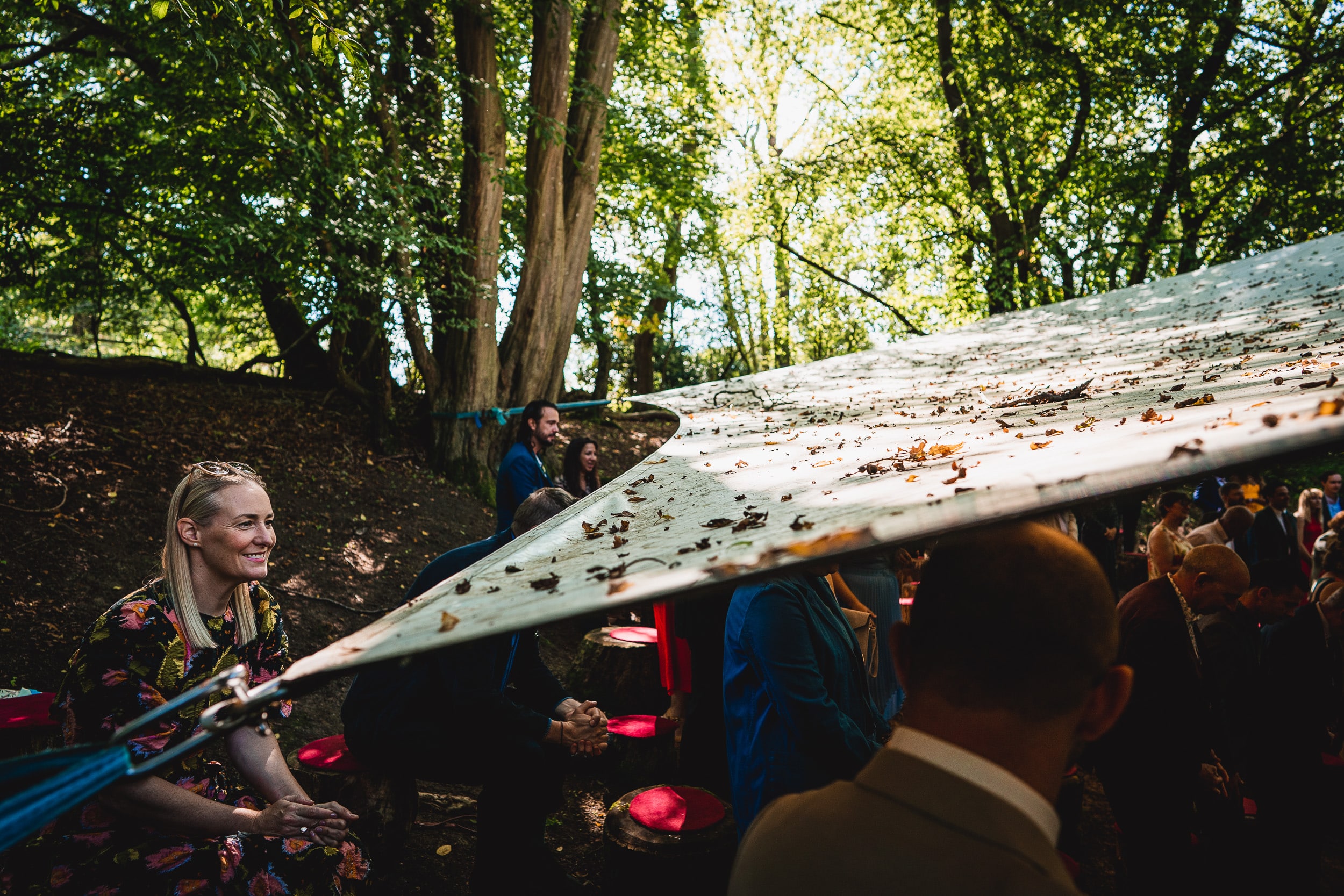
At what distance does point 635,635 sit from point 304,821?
3833mm

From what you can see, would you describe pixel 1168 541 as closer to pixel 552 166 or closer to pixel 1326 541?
pixel 1326 541

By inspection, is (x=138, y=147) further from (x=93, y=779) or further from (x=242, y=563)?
(x=93, y=779)

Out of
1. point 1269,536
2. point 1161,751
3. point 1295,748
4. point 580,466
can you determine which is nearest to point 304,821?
point 1161,751

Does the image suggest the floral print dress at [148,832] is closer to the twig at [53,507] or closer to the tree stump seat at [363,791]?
the tree stump seat at [363,791]

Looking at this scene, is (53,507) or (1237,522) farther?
(1237,522)

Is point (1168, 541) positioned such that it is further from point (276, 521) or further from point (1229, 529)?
point (276, 521)

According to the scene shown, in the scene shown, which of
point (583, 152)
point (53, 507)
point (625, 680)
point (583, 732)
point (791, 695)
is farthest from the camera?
point (583, 152)

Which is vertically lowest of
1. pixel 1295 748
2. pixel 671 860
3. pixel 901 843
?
pixel 1295 748

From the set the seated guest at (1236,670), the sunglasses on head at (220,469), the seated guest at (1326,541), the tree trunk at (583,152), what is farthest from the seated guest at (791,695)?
the tree trunk at (583,152)

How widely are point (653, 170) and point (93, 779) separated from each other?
46.0 feet

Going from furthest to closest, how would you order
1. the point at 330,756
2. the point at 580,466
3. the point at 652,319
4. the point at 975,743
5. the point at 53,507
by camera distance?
the point at 652,319, the point at 580,466, the point at 53,507, the point at 330,756, the point at 975,743

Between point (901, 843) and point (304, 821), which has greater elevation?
point (901, 843)

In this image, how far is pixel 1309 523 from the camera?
1020 cm

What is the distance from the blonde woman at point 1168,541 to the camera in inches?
231
